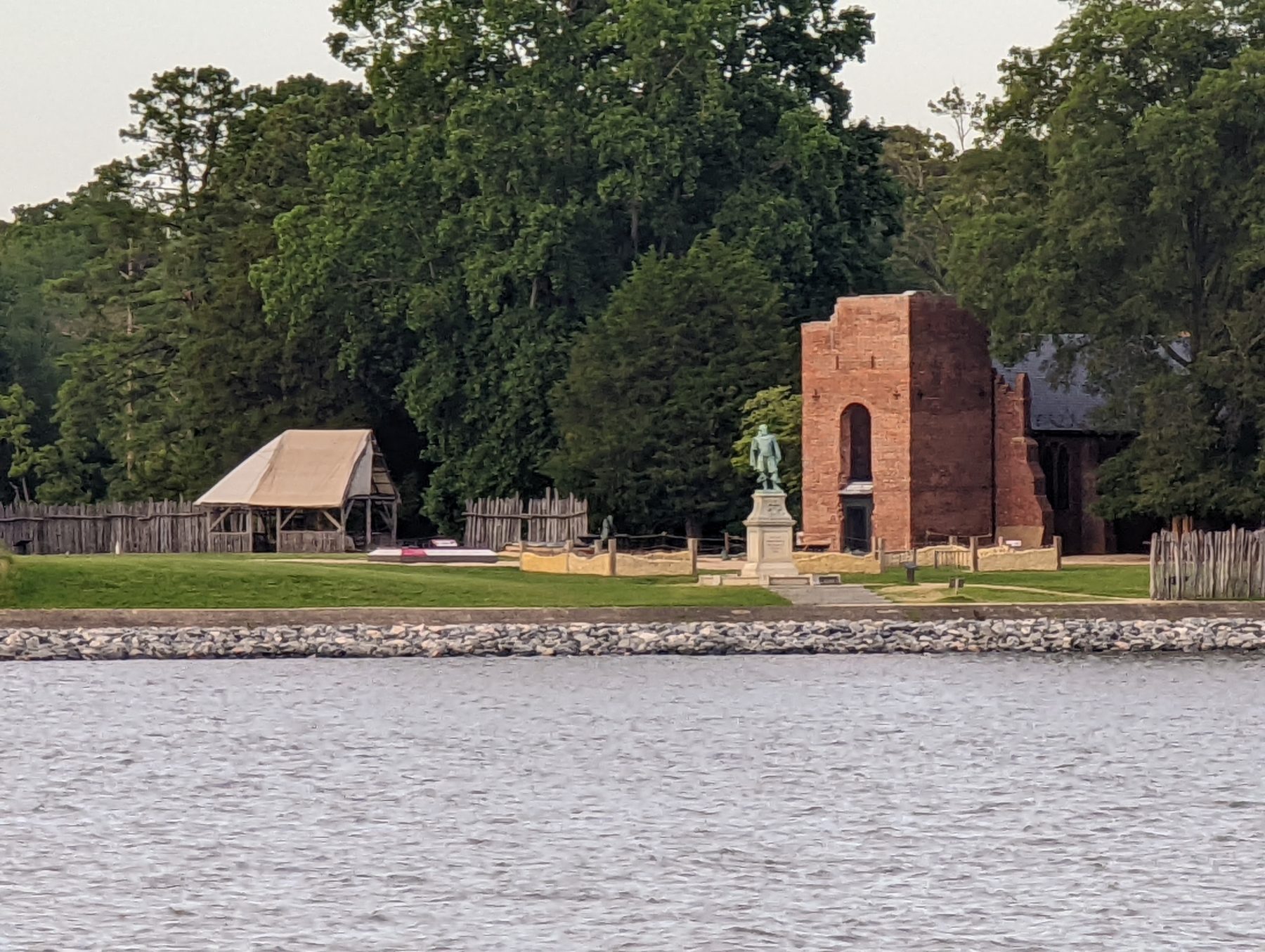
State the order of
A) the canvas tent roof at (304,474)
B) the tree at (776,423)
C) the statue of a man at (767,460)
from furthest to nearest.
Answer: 1. the canvas tent roof at (304,474)
2. the tree at (776,423)
3. the statue of a man at (767,460)

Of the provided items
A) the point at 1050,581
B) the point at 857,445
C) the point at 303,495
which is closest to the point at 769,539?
the point at 1050,581

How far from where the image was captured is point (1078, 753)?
36.8m

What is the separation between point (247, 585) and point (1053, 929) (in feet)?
101

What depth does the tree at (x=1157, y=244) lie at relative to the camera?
196ft

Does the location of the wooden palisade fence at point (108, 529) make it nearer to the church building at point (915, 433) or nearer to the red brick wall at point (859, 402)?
the red brick wall at point (859, 402)

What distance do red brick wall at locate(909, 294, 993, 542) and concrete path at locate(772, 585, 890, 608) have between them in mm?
11399

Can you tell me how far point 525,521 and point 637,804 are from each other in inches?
1561

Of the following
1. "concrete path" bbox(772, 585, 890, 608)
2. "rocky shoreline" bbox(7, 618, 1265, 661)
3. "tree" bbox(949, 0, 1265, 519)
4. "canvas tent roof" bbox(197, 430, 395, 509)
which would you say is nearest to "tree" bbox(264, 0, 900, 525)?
"canvas tent roof" bbox(197, 430, 395, 509)

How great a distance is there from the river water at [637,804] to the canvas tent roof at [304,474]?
2175 centimetres

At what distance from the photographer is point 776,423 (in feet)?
223

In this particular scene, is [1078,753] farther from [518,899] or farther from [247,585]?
[247,585]

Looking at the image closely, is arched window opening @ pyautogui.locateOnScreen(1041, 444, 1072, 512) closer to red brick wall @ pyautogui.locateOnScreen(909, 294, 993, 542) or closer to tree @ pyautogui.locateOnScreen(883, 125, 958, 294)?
red brick wall @ pyautogui.locateOnScreen(909, 294, 993, 542)

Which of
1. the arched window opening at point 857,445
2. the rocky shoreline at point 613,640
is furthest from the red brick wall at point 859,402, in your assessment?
the rocky shoreline at point 613,640

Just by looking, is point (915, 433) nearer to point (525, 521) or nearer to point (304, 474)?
point (525, 521)
